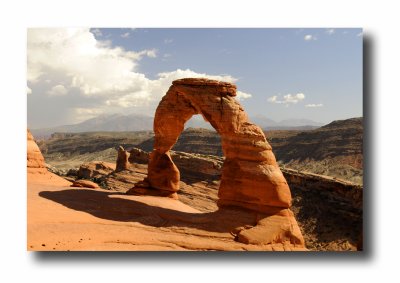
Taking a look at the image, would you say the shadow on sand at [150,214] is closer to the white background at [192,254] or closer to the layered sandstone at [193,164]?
the white background at [192,254]

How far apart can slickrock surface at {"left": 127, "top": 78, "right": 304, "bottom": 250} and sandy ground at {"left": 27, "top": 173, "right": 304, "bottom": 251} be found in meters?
0.43

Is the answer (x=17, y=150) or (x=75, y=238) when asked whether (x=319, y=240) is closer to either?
(x=75, y=238)

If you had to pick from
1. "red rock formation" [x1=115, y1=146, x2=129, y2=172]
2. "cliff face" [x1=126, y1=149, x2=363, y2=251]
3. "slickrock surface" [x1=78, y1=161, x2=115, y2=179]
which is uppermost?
"red rock formation" [x1=115, y1=146, x2=129, y2=172]

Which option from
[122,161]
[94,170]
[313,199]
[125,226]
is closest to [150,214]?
[125,226]

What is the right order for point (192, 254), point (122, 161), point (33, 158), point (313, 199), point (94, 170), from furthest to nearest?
point (94, 170) < point (122, 161) < point (313, 199) < point (33, 158) < point (192, 254)

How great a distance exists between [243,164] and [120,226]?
4.08 meters

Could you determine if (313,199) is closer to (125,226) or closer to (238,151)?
(238,151)

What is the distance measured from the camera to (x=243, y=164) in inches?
444

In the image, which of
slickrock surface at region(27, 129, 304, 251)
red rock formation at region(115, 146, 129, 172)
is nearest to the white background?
slickrock surface at region(27, 129, 304, 251)

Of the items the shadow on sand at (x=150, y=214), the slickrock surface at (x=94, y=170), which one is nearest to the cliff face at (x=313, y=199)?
the slickrock surface at (x=94, y=170)

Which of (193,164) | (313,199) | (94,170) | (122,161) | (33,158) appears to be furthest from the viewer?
(94,170)

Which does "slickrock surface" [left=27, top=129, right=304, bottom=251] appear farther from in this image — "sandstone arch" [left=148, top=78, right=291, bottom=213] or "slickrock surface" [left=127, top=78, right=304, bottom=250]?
"sandstone arch" [left=148, top=78, right=291, bottom=213]

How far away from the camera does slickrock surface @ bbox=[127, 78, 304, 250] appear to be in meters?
10.2

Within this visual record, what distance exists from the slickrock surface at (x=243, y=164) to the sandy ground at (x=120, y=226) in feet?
1.40
